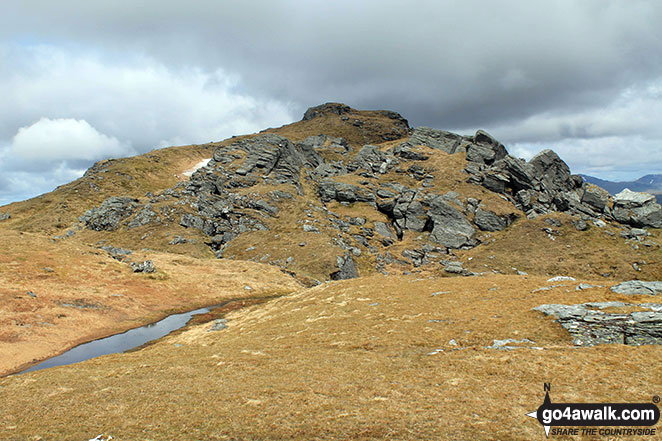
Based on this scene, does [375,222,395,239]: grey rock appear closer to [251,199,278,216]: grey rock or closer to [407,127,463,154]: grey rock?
[251,199,278,216]: grey rock

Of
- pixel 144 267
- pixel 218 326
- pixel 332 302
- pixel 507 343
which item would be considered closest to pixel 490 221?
pixel 332 302

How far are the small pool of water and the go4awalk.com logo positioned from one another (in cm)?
4327

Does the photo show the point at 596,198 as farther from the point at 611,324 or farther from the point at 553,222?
the point at 611,324

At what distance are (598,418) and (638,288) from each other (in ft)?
61.1

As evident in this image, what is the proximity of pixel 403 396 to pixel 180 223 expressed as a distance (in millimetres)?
91387

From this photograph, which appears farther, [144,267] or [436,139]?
[436,139]

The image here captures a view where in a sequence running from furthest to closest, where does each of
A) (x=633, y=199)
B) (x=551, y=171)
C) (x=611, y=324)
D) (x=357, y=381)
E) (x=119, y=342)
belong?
(x=551, y=171)
(x=633, y=199)
(x=119, y=342)
(x=611, y=324)
(x=357, y=381)

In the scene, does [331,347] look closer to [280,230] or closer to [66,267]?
[66,267]

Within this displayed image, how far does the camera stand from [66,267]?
58.0 meters

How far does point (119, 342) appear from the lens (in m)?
42.4

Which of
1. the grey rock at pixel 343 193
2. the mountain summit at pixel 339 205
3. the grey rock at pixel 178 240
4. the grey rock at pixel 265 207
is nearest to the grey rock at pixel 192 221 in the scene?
the mountain summit at pixel 339 205

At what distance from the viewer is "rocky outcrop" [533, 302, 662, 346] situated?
21.1m

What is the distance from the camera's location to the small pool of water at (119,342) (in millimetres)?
36688

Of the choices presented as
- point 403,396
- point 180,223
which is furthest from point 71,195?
point 403,396
